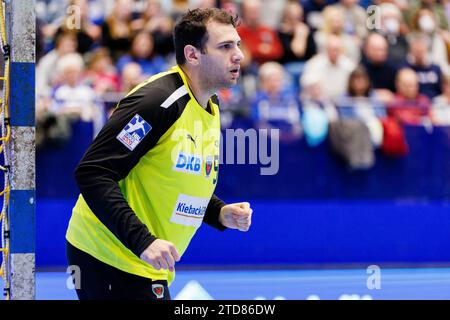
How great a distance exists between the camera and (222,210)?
4586 millimetres

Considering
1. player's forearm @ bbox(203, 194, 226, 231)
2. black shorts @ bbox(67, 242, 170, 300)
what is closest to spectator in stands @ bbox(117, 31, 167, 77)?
player's forearm @ bbox(203, 194, 226, 231)

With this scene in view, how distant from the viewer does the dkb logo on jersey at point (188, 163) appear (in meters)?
4.14

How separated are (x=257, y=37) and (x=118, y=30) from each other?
1708 millimetres

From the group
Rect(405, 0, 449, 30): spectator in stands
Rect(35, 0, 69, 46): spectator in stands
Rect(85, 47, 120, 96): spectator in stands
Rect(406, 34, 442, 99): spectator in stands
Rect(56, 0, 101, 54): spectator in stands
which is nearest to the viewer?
Rect(85, 47, 120, 96): spectator in stands

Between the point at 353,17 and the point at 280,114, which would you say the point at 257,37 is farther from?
the point at 280,114

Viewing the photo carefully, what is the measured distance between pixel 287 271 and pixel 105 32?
3.59 metres

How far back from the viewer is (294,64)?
36.6ft

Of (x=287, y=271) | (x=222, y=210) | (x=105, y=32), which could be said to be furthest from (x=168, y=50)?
(x=222, y=210)

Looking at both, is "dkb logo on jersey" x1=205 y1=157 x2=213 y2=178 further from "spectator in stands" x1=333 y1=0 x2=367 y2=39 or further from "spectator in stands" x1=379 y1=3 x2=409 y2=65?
"spectator in stands" x1=333 y1=0 x2=367 y2=39

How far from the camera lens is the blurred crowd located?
9.23m

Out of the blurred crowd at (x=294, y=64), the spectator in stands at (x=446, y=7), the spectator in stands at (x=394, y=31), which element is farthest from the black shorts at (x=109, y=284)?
the spectator in stands at (x=446, y=7)

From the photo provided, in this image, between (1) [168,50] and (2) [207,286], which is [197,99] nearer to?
(2) [207,286]

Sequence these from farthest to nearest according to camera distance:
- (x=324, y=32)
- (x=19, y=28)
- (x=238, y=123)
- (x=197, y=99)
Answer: (x=324, y=32)
(x=238, y=123)
(x=197, y=99)
(x=19, y=28)

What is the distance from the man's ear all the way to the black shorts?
105 cm
